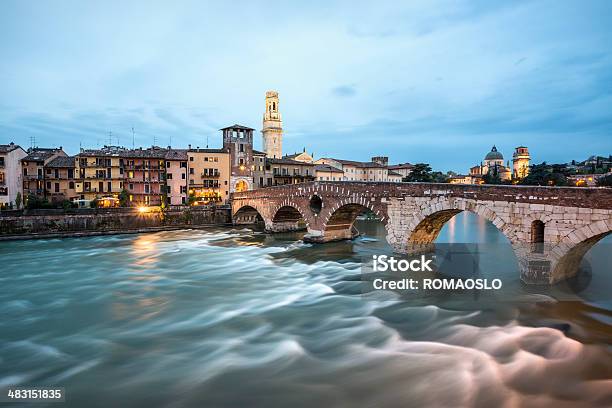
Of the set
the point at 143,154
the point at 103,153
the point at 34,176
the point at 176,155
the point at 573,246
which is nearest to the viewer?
the point at 573,246

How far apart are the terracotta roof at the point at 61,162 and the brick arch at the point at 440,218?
150 feet

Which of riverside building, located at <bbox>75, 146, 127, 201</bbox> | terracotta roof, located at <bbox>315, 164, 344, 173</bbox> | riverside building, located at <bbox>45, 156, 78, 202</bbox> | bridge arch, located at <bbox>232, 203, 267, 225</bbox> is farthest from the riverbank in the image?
terracotta roof, located at <bbox>315, 164, 344, 173</bbox>

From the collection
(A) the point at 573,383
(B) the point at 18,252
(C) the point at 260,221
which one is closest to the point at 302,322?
(A) the point at 573,383

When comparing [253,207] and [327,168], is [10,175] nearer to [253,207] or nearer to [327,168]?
[253,207]

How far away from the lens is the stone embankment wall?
117ft

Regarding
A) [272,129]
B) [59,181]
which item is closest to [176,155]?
[59,181]

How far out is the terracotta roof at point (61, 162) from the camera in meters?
48.8

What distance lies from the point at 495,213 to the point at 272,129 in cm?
6511

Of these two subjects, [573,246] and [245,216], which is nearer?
[573,246]

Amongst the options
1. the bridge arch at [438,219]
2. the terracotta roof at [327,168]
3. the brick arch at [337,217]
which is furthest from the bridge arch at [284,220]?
the terracotta roof at [327,168]

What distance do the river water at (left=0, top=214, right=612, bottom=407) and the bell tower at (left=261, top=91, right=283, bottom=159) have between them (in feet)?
195

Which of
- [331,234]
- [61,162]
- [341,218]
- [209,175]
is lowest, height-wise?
[331,234]

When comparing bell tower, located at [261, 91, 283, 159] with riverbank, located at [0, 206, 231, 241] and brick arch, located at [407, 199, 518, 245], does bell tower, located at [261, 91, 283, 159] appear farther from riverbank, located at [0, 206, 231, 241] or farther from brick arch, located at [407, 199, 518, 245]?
brick arch, located at [407, 199, 518, 245]

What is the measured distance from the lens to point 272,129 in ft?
255
